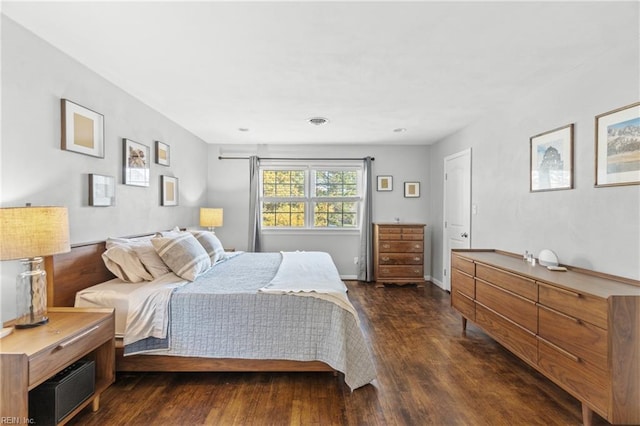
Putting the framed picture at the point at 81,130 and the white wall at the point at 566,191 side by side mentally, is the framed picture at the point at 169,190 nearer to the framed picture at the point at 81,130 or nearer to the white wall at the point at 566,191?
the framed picture at the point at 81,130

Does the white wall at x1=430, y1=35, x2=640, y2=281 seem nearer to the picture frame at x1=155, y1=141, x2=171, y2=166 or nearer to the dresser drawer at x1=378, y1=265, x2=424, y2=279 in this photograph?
the dresser drawer at x1=378, y1=265, x2=424, y2=279

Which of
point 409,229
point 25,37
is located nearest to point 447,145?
point 409,229

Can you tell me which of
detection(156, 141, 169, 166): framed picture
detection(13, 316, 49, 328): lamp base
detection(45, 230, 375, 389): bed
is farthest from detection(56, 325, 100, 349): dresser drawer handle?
detection(156, 141, 169, 166): framed picture

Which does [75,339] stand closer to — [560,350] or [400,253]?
[560,350]

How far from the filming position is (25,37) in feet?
6.63

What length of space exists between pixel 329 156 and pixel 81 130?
3684mm

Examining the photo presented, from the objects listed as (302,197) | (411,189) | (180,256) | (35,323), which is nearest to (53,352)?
(35,323)

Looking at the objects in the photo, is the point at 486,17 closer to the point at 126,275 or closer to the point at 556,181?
the point at 556,181

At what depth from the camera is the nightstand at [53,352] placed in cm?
145

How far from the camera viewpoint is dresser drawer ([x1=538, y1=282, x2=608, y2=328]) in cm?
170

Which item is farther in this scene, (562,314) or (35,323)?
(562,314)

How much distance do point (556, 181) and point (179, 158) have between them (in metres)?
4.28

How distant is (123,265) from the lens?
259cm

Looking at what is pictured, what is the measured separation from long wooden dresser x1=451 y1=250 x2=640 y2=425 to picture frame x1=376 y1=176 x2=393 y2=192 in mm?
2822
